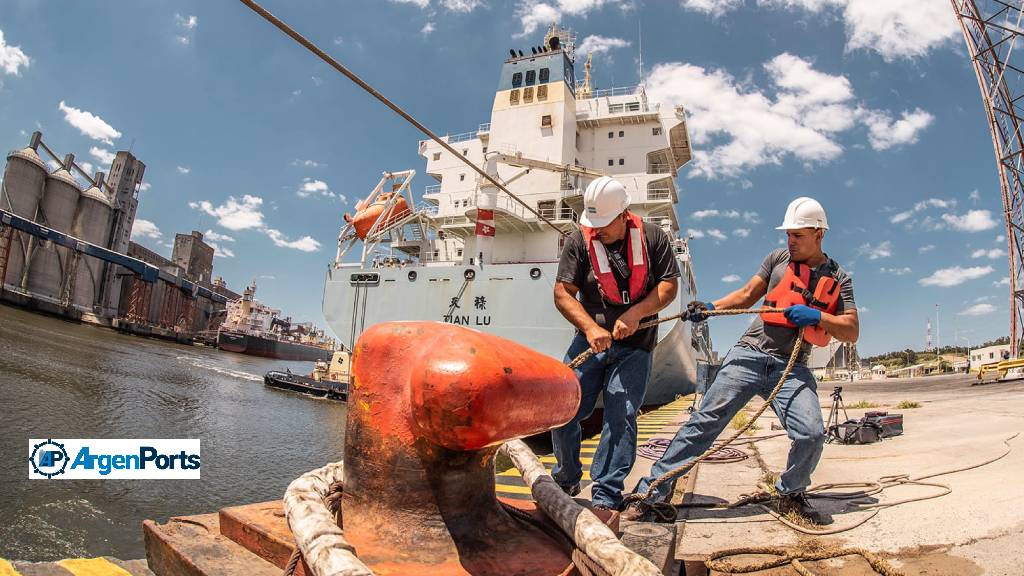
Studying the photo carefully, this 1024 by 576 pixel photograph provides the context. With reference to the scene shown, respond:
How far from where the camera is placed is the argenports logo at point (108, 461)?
22.5ft

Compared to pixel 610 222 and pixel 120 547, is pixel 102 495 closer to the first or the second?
pixel 120 547

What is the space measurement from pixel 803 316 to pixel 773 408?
52cm

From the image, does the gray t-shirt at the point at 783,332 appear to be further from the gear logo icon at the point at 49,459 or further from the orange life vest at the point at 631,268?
the gear logo icon at the point at 49,459

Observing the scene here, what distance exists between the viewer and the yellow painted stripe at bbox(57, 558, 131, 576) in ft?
5.40

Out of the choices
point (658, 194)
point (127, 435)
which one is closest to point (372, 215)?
point (658, 194)

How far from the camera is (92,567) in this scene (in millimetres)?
1690

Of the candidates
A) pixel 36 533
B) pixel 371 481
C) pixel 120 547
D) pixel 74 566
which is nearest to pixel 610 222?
pixel 371 481

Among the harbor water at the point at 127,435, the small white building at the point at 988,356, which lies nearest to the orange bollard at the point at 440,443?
the harbor water at the point at 127,435

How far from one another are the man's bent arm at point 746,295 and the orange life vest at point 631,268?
0.72 meters

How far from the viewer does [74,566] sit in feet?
5.52

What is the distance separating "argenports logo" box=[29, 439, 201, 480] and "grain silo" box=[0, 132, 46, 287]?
47.2 metres

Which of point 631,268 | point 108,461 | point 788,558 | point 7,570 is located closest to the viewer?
point 7,570

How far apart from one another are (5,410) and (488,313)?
10.2m

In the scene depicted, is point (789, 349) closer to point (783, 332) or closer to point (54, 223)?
point (783, 332)
